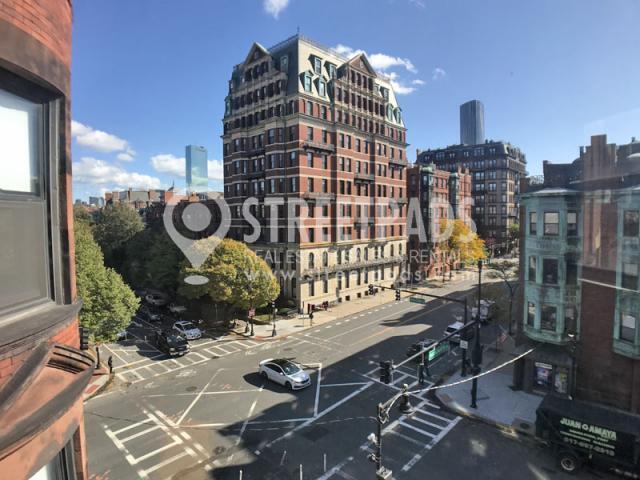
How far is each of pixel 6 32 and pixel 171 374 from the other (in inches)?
1081

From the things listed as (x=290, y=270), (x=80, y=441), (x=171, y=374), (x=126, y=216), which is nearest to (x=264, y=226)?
(x=290, y=270)

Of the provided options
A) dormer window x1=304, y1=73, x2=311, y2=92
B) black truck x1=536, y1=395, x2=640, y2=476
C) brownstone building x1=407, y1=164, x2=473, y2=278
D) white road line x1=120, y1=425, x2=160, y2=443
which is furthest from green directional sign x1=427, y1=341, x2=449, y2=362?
brownstone building x1=407, y1=164, x2=473, y2=278

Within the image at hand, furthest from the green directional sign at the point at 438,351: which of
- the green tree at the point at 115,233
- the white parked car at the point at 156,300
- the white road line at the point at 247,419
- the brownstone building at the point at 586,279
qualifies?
the green tree at the point at 115,233

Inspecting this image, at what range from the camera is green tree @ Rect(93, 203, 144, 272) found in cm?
6006

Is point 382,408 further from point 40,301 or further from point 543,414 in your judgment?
point 543,414

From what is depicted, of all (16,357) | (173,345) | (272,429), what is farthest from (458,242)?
(16,357)

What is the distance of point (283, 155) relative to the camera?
4647 centimetres

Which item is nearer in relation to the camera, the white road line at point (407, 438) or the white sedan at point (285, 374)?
the white road line at point (407, 438)

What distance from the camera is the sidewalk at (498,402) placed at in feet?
68.4

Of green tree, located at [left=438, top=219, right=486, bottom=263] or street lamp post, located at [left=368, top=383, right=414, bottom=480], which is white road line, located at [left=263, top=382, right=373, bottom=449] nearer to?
street lamp post, located at [left=368, top=383, right=414, bottom=480]

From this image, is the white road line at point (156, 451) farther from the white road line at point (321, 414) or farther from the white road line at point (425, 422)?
the white road line at point (425, 422)

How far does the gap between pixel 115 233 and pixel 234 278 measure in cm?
3491

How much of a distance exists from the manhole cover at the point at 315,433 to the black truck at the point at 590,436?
34.8 ft

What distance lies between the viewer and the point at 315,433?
63.8 feet
